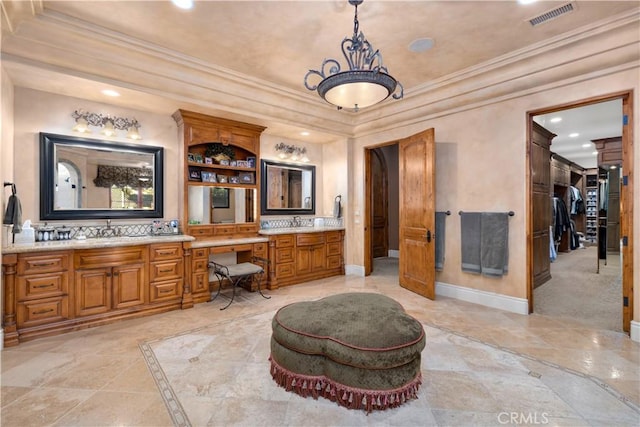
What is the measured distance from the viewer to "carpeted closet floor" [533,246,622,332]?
3.54m

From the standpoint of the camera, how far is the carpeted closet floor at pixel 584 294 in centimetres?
354

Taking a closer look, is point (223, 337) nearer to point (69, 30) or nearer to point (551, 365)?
point (551, 365)

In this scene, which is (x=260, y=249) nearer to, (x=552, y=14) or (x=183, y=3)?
(x=183, y=3)

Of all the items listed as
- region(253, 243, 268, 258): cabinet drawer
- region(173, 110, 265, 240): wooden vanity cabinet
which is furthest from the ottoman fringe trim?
region(173, 110, 265, 240): wooden vanity cabinet

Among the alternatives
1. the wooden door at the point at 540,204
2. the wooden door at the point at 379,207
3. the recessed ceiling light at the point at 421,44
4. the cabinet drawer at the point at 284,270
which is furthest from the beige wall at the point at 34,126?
the wooden door at the point at 540,204

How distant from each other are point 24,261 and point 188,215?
1769 millimetres

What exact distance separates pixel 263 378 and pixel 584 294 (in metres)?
4.94

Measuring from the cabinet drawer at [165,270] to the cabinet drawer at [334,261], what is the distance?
8.75 feet

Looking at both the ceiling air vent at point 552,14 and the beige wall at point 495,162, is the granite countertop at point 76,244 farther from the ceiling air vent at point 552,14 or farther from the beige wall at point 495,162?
the ceiling air vent at point 552,14

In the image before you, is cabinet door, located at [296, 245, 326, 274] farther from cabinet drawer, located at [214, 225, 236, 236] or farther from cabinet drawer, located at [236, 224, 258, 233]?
cabinet drawer, located at [214, 225, 236, 236]

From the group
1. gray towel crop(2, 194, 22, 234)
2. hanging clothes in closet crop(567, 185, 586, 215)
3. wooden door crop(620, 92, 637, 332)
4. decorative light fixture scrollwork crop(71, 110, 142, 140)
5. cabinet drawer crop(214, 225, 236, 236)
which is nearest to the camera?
gray towel crop(2, 194, 22, 234)

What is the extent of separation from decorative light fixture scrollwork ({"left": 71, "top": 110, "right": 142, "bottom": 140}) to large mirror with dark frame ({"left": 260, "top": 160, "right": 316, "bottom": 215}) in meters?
2.00

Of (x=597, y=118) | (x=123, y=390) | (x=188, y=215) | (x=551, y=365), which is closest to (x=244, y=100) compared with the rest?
(x=188, y=215)

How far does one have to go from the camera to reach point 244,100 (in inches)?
162
